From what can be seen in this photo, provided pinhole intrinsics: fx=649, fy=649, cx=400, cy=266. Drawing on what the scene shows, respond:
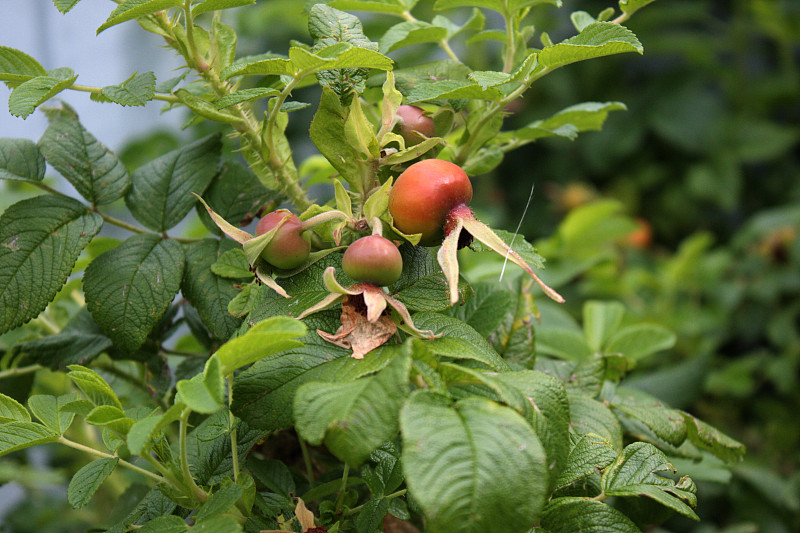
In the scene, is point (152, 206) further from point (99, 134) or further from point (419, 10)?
point (419, 10)

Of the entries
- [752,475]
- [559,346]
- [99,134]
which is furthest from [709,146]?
[99,134]

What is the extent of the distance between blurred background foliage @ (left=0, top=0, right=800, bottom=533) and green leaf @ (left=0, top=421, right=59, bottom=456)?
75 centimetres

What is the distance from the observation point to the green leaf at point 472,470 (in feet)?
0.96

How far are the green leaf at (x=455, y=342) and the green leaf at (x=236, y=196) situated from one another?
0.62ft

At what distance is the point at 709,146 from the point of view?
2256mm

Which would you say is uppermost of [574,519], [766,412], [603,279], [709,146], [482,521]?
[482,521]

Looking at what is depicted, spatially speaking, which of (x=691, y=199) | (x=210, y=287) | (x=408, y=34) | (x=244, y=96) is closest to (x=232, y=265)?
(x=210, y=287)

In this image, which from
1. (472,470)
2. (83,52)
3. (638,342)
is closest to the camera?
(472,470)

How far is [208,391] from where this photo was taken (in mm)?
335

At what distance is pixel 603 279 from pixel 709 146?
1134 millimetres

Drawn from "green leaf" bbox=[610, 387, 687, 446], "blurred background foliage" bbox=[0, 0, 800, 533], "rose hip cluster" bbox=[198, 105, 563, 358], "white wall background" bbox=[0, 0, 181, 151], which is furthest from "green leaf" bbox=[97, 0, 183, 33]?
"white wall background" bbox=[0, 0, 181, 151]

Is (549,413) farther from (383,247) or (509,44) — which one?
(509,44)

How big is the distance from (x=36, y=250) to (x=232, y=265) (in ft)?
0.48

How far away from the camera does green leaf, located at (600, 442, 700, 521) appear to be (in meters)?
0.41
